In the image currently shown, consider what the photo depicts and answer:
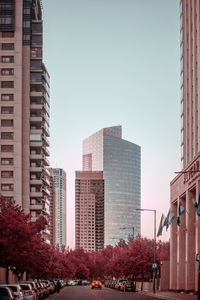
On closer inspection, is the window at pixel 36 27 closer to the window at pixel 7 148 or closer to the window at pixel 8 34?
the window at pixel 8 34

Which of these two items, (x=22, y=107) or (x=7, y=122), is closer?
(x=7, y=122)

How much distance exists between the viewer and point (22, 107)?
116 metres

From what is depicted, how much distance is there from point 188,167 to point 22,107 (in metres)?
57.7

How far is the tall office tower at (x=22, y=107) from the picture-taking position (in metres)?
112

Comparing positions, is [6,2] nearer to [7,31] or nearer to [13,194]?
[7,31]

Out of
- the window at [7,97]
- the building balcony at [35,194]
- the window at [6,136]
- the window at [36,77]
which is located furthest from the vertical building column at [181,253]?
the window at [36,77]

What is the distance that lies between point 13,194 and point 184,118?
34.3 meters

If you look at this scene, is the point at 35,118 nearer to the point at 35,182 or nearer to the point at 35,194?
the point at 35,182

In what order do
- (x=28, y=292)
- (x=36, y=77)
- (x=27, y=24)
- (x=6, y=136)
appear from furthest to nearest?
(x=36, y=77) → (x=27, y=24) → (x=6, y=136) → (x=28, y=292)

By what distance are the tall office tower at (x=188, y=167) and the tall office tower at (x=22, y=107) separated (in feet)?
97.2

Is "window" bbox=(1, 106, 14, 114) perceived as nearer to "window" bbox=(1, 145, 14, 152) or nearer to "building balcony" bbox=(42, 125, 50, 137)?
"window" bbox=(1, 145, 14, 152)

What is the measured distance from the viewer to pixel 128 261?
323 feet

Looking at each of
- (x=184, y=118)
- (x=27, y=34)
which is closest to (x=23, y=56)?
(x=27, y=34)

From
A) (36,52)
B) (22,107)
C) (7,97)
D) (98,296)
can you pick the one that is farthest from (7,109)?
(98,296)
